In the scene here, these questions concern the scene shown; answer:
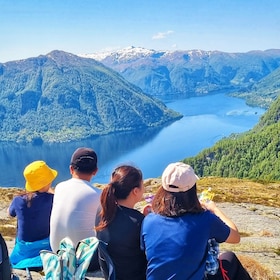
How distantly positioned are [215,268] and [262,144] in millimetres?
196565

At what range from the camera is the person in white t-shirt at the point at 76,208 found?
335 inches

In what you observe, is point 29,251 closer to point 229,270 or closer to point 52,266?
point 52,266

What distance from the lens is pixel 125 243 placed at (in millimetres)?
7000

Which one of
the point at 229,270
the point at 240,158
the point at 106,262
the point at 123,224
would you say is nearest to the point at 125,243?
the point at 123,224

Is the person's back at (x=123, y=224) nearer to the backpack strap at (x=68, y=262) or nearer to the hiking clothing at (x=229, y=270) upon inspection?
the backpack strap at (x=68, y=262)

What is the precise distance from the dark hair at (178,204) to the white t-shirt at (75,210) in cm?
238

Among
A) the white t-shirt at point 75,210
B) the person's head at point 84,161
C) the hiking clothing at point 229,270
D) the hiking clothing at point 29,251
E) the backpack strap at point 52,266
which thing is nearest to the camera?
the backpack strap at point 52,266

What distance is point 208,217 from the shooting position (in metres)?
6.50

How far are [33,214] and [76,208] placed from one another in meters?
1.66

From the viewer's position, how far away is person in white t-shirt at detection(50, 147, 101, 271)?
8.51m

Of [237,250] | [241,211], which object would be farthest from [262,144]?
[237,250]

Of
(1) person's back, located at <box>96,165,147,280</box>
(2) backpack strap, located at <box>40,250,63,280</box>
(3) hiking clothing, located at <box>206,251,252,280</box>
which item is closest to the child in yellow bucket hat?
(2) backpack strap, located at <box>40,250,63,280</box>

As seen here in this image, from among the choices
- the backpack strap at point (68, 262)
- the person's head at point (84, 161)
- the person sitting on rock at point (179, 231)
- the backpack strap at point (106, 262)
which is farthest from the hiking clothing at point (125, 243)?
the person's head at point (84, 161)

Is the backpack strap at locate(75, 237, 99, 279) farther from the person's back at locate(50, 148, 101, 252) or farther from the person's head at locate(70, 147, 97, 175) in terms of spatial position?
the person's head at locate(70, 147, 97, 175)
